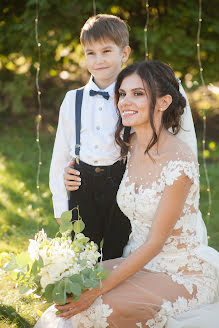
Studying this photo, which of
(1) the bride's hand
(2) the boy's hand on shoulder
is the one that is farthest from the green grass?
(2) the boy's hand on shoulder

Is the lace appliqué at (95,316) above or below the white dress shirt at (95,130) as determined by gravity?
below

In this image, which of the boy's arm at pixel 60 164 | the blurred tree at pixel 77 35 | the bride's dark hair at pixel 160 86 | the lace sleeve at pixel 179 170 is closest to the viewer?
the lace sleeve at pixel 179 170

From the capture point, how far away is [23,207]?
5.80m

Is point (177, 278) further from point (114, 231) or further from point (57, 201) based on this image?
point (57, 201)

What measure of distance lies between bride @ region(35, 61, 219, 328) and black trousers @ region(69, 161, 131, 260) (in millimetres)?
147

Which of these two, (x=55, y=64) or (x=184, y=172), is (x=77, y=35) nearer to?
(x=55, y=64)

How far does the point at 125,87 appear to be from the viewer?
9.85 ft

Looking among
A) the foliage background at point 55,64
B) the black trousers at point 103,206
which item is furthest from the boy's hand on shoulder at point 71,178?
the foliage background at point 55,64

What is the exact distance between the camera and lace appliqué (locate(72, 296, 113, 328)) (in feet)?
8.79

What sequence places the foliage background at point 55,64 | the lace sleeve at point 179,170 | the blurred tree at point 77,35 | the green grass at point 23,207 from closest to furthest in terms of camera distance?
the lace sleeve at point 179,170, the green grass at point 23,207, the foliage background at point 55,64, the blurred tree at point 77,35

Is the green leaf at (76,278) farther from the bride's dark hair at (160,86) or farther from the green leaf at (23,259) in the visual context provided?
the bride's dark hair at (160,86)

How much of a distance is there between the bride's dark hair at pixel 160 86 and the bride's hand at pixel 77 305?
0.91 m

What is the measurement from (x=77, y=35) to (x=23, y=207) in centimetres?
394

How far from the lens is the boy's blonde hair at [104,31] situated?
3.29 m
